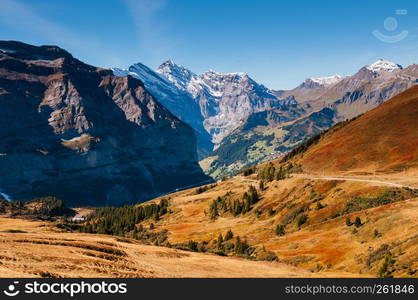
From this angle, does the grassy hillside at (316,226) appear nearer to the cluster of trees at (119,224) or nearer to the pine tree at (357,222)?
the pine tree at (357,222)

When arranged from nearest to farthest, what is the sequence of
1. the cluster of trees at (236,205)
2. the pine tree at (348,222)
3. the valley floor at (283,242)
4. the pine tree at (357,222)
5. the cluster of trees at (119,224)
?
the valley floor at (283,242), the pine tree at (357,222), the pine tree at (348,222), the cluster of trees at (236,205), the cluster of trees at (119,224)

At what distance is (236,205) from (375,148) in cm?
6809

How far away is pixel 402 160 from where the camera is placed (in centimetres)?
14012

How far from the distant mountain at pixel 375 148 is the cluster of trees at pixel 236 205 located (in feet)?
113

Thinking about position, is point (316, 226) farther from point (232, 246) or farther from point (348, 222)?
point (232, 246)

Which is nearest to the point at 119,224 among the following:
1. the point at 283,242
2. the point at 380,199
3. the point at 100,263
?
the point at 283,242

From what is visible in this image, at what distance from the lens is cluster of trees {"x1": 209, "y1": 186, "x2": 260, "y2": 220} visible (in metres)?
147

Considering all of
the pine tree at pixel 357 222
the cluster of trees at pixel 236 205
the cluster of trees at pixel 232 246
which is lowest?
the cluster of trees at pixel 232 246

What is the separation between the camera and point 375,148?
529 feet

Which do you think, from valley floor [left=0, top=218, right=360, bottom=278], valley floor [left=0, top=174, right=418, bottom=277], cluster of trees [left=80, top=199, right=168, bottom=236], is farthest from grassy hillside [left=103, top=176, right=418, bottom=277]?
valley floor [left=0, top=218, right=360, bottom=278]

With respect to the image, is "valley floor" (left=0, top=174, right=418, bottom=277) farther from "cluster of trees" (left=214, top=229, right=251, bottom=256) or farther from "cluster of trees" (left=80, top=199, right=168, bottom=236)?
"cluster of trees" (left=80, top=199, right=168, bottom=236)

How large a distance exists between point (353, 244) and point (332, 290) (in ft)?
150

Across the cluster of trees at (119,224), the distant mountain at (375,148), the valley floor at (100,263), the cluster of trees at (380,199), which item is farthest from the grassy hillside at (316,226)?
the distant mountain at (375,148)

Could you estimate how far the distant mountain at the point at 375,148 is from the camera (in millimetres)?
143250
